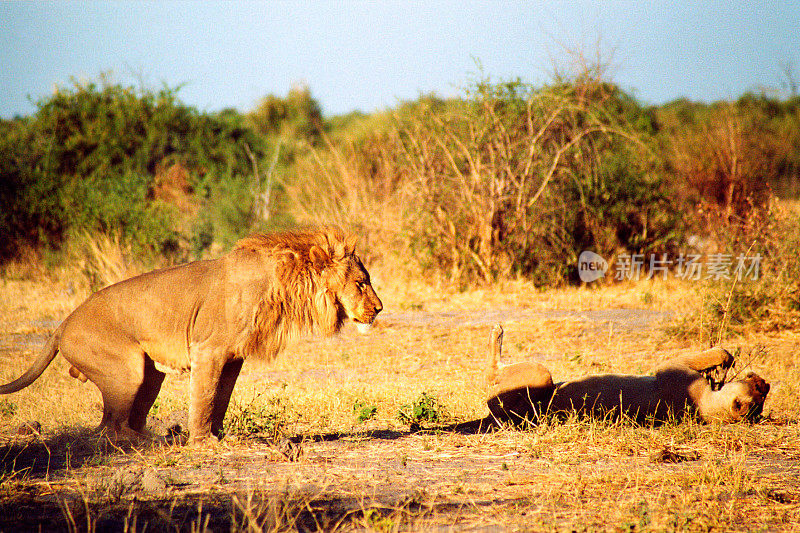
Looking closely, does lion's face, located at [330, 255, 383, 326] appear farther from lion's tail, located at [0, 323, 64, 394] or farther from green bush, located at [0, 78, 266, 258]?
green bush, located at [0, 78, 266, 258]

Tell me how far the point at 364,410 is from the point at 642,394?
7.68 ft

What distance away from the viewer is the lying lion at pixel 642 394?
5.56 meters

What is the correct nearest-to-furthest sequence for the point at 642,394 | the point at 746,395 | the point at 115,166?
1. the point at 746,395
2. the point at 642,394
3. the point at 115,166

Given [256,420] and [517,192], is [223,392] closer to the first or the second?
[256,420]

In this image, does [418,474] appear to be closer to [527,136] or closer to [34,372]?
[34,372]

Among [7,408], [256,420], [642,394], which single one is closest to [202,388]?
[256,420]

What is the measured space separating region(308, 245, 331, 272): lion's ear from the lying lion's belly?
1.10m

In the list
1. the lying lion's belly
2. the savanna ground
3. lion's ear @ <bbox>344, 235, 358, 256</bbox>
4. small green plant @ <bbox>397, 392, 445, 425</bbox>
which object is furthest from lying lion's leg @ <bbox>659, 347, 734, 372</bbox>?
the lying lion's belly

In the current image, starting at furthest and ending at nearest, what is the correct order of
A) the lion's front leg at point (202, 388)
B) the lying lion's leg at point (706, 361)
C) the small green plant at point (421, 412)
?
1. the small green plant at point (421, 412)
2. the lying lion's leg at point (706, 361)
3. the lion's front leg at point (202, 388)

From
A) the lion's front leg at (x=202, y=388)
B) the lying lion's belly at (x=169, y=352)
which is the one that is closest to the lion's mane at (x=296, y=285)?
the lion's front leg at (x=202, y=388)

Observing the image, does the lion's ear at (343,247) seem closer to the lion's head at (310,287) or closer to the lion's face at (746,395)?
the lion's head at (310,287)

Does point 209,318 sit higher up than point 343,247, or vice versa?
point 343,247

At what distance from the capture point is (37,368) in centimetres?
516

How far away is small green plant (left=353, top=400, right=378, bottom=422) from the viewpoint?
623 cm
